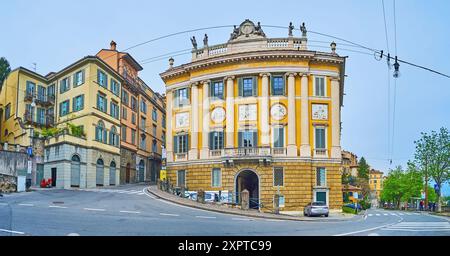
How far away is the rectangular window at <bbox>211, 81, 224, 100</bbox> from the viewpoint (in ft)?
77.7

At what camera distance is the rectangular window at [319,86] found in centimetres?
2658

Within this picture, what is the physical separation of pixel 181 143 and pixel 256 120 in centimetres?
793

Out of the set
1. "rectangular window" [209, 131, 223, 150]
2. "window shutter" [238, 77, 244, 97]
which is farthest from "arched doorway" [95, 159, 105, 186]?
"rectangular window" [209, 131, 223, 150]

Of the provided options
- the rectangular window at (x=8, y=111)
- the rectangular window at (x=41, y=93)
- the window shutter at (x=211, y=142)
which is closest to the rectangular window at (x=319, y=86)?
the window shutter at (x=211, y=142)

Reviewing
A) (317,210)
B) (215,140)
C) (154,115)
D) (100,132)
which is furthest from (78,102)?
(215,140)

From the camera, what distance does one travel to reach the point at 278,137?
26422 mm

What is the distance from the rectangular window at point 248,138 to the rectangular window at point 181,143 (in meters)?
3.76

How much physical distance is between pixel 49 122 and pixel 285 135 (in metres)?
17.8

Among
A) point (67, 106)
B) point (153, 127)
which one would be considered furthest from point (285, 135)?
point (67, 106)

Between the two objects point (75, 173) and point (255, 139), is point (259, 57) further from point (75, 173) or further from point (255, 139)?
point (75, 173)

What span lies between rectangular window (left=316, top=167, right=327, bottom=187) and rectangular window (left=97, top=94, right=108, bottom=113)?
61.9ft

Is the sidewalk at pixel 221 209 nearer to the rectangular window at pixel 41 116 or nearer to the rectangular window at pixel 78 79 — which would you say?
the rectangular window at pixel 41 116

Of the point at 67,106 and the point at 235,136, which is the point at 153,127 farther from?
the point at 67,106
